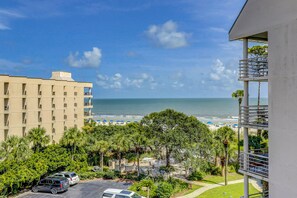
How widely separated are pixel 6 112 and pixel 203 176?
25170 millimetres

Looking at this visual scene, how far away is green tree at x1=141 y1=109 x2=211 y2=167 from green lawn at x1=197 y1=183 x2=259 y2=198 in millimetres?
4749

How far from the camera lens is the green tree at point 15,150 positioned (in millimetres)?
27312

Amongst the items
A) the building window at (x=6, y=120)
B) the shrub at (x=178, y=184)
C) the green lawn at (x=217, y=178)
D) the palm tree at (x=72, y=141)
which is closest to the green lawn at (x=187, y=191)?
the shrub at (x=178, y=184)

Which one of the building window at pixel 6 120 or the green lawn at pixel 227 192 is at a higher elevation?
the building window at pixel 6 120

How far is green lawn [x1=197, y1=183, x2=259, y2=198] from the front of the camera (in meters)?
24.8

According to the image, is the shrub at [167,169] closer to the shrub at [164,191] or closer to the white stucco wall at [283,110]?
the shrub at [164,191]

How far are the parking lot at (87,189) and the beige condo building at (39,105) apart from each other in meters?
11.0

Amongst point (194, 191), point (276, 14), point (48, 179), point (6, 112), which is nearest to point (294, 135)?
point (276, 14)

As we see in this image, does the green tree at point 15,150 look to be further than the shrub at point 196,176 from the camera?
No

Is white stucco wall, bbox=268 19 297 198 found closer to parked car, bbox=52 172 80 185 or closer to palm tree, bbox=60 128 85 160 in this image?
parked car, bbox=52 172 80 185

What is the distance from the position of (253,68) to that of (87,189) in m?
21.6

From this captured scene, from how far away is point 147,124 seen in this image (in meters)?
31.7

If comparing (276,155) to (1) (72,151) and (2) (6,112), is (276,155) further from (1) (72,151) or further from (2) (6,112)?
(2) (6,112)

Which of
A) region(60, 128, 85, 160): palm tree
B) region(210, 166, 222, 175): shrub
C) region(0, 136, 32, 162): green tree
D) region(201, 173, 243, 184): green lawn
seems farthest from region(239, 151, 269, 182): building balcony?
region(60, 128, 85, 160): palm tree
